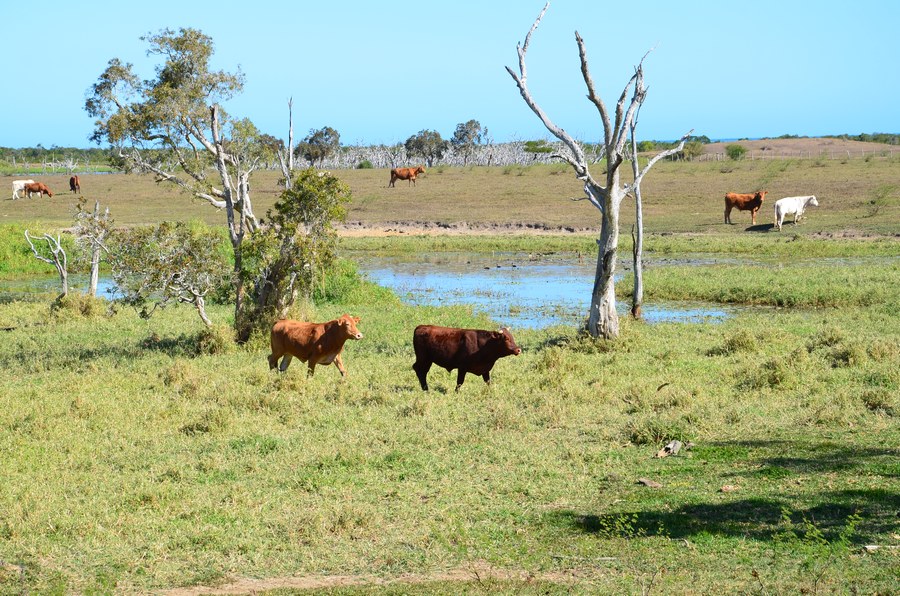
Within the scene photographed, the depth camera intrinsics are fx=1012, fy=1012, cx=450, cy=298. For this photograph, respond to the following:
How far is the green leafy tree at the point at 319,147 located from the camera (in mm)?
76938

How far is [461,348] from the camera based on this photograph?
13328 mm

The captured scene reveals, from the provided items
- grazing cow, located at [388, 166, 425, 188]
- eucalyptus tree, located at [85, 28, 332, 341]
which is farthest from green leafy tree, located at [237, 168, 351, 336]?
grazing cow, located at [388, 166, 425, 188]

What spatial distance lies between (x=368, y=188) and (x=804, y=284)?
33139 mm

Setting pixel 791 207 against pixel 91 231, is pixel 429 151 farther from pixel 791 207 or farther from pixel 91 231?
pixel 91 231

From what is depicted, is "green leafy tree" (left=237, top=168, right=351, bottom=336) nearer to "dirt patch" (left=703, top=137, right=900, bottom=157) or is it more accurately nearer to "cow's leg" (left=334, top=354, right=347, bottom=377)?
"cow's leg" (left=334, top=354, right=347, bottom=377)

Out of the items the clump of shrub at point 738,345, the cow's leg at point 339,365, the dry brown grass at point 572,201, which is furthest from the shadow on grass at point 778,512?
the dry brown grass at point 572,201

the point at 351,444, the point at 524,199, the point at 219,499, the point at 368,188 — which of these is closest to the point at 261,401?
the point at 351,444

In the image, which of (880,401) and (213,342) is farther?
(213,342)

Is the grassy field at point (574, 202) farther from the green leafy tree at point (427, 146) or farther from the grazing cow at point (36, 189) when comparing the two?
the green leafy tree at point (427, 146)

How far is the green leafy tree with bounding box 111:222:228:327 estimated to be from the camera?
16438 mm

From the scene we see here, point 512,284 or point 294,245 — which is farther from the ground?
point 294,245

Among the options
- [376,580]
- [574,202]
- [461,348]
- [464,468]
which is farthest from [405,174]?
[376,580]

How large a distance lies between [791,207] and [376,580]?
34660 millimetres

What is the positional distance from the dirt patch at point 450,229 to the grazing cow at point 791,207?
7039 millimetres
